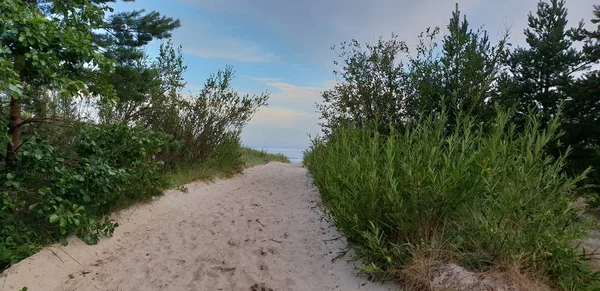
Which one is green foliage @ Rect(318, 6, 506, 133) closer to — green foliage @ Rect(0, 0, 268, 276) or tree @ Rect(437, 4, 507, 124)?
tree @ Rect(437, 4, 507, 124)

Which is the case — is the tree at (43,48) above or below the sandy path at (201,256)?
above

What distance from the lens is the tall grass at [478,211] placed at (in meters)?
2.21

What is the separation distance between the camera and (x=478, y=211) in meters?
2.52

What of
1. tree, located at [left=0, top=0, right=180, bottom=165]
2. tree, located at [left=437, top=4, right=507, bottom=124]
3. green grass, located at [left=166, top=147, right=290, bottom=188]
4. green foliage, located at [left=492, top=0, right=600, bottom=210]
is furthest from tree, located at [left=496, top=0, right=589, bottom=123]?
tree, located at [left=0, top=0, right=180, bottom=165]

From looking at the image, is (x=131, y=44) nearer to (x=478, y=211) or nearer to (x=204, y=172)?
(x=204, y=172)

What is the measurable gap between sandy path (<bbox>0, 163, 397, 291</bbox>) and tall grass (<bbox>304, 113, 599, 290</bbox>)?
45 cm

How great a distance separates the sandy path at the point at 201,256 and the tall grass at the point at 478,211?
1.47 feet

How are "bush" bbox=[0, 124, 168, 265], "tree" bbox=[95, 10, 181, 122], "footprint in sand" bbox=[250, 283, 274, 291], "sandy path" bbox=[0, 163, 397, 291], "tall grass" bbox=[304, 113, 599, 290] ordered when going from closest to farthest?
"tall grass" bbox=[304, 113, 599, 290] < "footprint in sand" bbox=[250, 283, 274, 291] < "sandy path" bbox=[0, 163, 397, 291] < "bush" bbox=[0, 124, 168, 265] < "tree" bbox=[95, 10, 181, 122]

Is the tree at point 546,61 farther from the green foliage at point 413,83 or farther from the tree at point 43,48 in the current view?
the tree at point 43,48

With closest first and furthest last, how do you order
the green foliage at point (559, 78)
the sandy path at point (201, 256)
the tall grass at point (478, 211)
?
the tall grass at point (478, 211) → the sandy path at point (201, 256) → the green foliage at point (559, 78)

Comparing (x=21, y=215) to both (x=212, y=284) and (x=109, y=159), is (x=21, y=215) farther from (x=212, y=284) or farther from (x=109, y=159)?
(x=212, y=284)

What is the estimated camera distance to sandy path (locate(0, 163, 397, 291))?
112 inches

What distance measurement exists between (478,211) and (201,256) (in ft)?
8.87

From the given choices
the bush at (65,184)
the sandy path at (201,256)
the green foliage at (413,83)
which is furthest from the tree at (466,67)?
the bush at (65,184)
